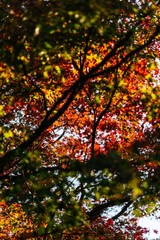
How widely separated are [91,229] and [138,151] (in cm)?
356

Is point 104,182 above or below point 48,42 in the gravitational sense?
below

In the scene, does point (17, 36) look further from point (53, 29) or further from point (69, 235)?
point (69, 235)

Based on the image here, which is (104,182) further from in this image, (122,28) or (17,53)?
(122,28)

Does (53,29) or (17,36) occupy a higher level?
(17,36)

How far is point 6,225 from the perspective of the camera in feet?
66.3

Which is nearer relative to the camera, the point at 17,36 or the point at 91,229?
the point at 17,36

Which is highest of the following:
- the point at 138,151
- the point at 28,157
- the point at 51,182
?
the point at 138,151

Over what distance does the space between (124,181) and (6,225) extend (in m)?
12.5

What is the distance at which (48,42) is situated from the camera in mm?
8664

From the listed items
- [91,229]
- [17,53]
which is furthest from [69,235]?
[17,53]

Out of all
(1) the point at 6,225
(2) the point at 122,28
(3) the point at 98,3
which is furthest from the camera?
(1) the point at 6,225

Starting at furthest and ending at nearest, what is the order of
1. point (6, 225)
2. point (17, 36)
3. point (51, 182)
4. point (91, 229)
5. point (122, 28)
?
point (6, 225), point (91, 229), point (122, 28), point (51, 182), point (17, 36)

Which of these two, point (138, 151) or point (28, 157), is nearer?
point (28, 157)

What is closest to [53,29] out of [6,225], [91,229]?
[91,229]
